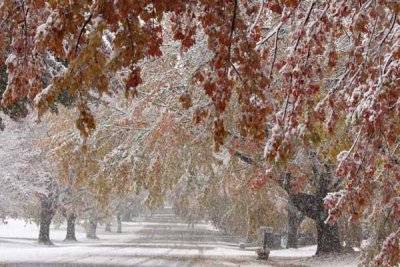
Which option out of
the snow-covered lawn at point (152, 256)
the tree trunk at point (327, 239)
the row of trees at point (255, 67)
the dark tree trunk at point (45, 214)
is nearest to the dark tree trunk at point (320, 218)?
the tree trunk at point (327, 239)

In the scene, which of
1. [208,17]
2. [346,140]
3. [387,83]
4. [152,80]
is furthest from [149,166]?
[208,17]

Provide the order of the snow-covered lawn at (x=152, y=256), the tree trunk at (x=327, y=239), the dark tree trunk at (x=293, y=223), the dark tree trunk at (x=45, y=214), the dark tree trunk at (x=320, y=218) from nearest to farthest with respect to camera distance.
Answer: the snow-covered lawn at (x=152, y=256) → the dark tree trunk at (x=320, y=218) → the tree trunk at (x=327, y=239) → the dark tree trunk at (x=293, y=223) → the dark tree trunk at (x=45, y=214)

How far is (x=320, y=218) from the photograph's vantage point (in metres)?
24.1

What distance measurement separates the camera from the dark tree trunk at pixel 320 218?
928 inches

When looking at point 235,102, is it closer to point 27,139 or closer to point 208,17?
point 208,17

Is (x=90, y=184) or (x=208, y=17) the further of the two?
(x=90, y=184)

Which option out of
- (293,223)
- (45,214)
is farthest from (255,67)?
(45,214)

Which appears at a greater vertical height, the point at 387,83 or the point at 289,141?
the point at 387,83

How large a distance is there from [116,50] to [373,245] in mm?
9279

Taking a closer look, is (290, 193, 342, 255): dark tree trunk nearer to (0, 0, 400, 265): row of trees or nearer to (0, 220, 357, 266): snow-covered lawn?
(0, 220, 357, 266): snow-covered lawn

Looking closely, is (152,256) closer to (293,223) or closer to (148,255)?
(148,255)

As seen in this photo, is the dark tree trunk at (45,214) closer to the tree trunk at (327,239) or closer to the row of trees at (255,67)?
the tree trunk at (327,239)

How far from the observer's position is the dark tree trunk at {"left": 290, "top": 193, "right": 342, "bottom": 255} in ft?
77.4

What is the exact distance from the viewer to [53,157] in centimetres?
1973
